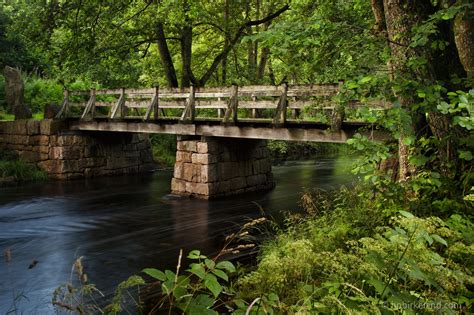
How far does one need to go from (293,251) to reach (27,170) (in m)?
14.2

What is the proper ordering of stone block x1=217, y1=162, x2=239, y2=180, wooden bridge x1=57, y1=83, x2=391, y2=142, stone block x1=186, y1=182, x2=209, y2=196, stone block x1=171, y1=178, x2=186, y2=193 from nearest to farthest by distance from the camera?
wooden bridge x1=57, y1=83, x2=391, y2=142 < stone block x1=186, y1=182, x2=209, y2=196 < stone block x1=217, y1=162, x2=239, y2=180 < stone block x1=171, y1=178, x2=186, y2=193

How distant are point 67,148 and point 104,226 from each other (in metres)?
7.32

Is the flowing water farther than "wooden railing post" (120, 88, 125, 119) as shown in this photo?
No

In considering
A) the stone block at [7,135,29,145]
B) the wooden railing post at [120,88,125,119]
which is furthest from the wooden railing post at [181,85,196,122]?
the stone block at [7,135,29,145]

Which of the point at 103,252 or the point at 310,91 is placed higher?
the point at 310,91

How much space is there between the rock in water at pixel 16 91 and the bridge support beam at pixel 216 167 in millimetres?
8175

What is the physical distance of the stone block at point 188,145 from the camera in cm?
1266

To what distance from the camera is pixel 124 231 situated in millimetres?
9523

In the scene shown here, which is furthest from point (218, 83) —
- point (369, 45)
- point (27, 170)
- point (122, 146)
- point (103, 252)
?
point (369, 45)

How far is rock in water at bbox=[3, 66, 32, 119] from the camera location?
57.8ft

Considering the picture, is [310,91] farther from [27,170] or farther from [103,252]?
[27,170]

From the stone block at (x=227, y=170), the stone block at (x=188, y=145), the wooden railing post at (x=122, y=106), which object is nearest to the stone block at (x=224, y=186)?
the stone block at (x=227, y=170)

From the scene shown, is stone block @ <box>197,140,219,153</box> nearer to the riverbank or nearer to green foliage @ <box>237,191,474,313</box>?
green foliage @ <box>237,191,474,313</box>

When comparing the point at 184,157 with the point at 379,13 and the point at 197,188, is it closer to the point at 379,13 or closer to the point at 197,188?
the point at 197,188
